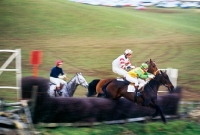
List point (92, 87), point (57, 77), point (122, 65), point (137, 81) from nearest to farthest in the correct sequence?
point (137, 81), point (122, 65), point (92, 87), point (57, 77)

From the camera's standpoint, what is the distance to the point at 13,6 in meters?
17.1

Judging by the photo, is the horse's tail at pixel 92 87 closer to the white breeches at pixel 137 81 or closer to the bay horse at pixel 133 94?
the bay horse at pixel 133 94

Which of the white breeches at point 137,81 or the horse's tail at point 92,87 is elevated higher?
the white breeches at point 137,81

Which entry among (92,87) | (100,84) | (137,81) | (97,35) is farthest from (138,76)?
(97,35)

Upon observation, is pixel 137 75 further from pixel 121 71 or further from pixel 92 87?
pixel 92 87

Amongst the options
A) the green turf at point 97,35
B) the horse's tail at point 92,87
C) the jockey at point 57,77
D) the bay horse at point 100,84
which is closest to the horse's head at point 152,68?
the bay horse at point 100,84

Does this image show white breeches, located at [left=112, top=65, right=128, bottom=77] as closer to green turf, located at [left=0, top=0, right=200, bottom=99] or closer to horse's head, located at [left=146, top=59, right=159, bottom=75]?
horse's head, located at [left=146, top=59, right=159, bottom=75]

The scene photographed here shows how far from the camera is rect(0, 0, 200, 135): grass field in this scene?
16594 millimetres

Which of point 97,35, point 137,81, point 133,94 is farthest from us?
point 97,35

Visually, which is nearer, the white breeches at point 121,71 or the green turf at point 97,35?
the white breeches at point 121,71

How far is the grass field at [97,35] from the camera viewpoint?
1659cm

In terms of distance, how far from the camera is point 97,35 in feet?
57.0

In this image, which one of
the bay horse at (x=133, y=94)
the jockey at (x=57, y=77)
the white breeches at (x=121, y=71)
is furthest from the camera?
the jockey at (x=57, y=77)

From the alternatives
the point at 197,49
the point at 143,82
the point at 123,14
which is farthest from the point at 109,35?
the point at 143,82
